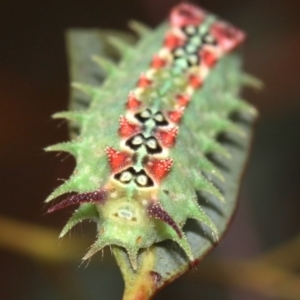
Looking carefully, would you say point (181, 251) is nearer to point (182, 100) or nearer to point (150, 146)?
point (150, 146)

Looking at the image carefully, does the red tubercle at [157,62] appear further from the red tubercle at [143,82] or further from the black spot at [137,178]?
the black spot at [137,178]

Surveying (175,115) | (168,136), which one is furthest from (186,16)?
(168,136)

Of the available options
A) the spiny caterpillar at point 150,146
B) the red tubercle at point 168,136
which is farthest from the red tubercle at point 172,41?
the red tubercle at point 168,136

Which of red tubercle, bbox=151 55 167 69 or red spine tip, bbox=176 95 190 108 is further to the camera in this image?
red tubercle, bbox=151 55 167 69

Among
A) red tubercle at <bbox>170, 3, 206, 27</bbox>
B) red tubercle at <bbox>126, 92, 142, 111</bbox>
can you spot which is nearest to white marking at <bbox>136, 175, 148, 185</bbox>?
red tubercle at <bbox>126, 92, 142, 111</bbox>

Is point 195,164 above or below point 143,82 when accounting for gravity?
below

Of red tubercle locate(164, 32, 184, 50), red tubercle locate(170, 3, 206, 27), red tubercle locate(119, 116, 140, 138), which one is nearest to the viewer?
red tubercle locate(119, 116, 140, 138)

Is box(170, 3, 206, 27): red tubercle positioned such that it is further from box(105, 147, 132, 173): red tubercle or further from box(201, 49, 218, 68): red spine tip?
box(105, 147, 132, 173): red tubercle

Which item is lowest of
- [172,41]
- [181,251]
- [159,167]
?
[181,251]
